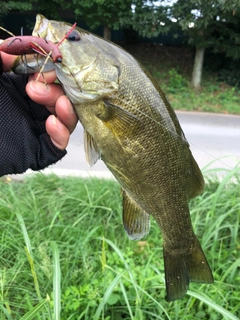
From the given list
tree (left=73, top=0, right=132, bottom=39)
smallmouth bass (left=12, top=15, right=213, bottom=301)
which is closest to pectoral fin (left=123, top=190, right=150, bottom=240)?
smallmouth bass (left=12, top=15, right=213, bottom=301)

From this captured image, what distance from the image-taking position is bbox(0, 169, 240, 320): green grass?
2.22 metres

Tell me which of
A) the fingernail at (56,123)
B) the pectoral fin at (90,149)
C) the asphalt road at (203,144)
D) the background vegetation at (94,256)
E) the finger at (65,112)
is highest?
the finger at (65,112)

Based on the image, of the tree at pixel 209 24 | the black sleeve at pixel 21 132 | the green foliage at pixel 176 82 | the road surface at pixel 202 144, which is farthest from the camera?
the green foliage at pixel 176 82

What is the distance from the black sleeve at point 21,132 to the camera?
1774 millimetres

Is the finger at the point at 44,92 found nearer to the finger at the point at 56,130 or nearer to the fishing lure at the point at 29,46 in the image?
the finger at the point at 56,130

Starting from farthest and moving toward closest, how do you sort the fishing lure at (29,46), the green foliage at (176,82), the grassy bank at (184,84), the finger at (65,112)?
1. the green foliage at (176,82)
2. the grassy bank at (184,84)
3. the finger at (65,112)
4. the fishing lure at (29,46)

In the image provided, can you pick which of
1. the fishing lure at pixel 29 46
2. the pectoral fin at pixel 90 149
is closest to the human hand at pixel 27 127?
the pectoral fin at pixel 90 149

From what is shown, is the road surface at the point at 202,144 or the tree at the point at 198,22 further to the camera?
the tree at the point at 198,22

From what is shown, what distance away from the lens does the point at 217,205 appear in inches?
126

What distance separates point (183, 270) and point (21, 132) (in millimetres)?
1124

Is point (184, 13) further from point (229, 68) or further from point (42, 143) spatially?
point (42, 143)

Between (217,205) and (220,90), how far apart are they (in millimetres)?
9384

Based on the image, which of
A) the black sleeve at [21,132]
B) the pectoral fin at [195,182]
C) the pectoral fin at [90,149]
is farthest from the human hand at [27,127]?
the pectoral fin at [195,182]

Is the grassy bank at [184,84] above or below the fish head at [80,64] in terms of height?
below
